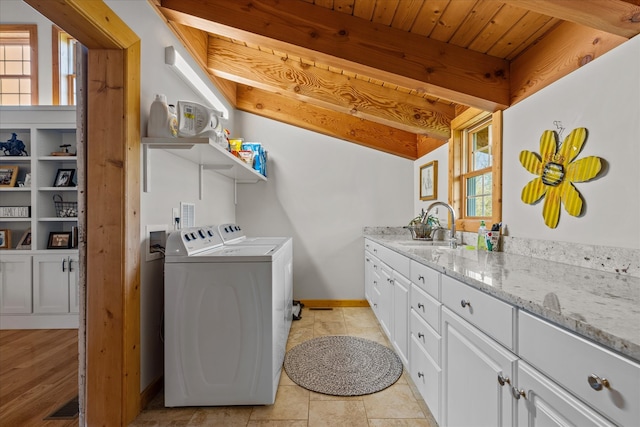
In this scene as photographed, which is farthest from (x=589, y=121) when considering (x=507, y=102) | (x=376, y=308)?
(x=376, y=308)

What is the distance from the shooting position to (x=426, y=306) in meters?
1.61

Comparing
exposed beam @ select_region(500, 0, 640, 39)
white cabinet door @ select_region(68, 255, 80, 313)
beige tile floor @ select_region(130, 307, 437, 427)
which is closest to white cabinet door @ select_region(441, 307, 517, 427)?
beige tile floor @ select_region(130, 307, 437, 427)

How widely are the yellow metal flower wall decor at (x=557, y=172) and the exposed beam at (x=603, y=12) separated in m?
0.41

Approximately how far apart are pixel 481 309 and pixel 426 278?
536 millimetres

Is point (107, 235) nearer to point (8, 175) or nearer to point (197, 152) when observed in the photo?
point (197, 152)

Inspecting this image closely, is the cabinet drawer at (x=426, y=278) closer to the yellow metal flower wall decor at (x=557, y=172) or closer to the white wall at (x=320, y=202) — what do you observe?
the yellow metal flower wall decor at (x=557, y=172)

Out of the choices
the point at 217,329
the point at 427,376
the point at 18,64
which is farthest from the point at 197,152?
the point at 18,64

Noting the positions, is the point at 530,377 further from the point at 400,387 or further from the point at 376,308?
the point at 376,308

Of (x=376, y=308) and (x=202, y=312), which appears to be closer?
(x=202, y=312)

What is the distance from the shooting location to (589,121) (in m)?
1.39

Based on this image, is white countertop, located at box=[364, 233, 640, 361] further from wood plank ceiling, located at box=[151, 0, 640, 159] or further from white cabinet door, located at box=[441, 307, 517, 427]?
wood plank ceiling, located at box=[151, 0, 640, 159]

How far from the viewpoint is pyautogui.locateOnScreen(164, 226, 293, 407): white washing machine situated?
1.68 meters

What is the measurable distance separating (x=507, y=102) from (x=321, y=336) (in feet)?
7.78

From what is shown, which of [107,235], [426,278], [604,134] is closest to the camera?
[604,134]
